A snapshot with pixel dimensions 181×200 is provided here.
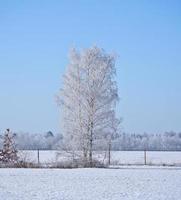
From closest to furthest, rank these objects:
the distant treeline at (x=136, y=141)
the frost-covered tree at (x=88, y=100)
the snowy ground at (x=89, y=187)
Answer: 1. the snowy ground at (x=89, y=187)
2. the frost-covered tree at (x=88, y=100)
3. the distant treeline at (x=136, y=141)

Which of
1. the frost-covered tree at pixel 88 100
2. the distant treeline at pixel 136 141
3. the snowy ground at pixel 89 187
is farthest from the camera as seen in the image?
the distant treeline at pixel 136 141

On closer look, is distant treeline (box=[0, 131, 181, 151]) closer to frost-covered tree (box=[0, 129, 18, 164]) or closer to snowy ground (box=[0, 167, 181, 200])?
frost-covered tree (box=[0, 129, 18, 164])

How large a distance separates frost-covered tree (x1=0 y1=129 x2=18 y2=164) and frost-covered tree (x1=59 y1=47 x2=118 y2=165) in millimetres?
4431

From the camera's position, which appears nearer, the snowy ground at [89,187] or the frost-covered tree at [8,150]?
the snowy ground at [89,187]

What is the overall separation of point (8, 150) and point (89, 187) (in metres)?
19.7

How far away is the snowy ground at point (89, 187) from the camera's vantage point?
66.0ft

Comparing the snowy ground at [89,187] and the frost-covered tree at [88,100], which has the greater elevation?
the frost-covered tree at [88,100]

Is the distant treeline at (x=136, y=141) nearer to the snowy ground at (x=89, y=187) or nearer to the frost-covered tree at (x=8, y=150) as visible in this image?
the frost-covered tree at (x=8, y=150)

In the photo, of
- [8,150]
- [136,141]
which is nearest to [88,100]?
[8,150]

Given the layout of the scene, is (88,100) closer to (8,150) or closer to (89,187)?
(8,150)

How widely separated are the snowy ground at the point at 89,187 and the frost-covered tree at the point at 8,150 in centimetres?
1181

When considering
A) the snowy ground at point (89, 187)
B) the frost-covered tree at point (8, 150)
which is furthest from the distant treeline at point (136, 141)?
the snowy ground at point (89, 187)

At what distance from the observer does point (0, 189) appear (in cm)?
2231

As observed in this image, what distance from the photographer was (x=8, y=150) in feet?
138
